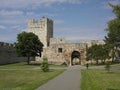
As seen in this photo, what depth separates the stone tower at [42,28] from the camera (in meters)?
81.5

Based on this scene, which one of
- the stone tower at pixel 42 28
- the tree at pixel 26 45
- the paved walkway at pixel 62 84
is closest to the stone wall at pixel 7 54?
the tree at pixel 26 45

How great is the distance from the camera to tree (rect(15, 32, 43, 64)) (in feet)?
178

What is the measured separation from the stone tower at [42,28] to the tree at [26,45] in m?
24.8

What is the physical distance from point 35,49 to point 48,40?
88.2 ft

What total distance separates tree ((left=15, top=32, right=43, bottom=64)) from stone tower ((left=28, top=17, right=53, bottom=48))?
24.8 m

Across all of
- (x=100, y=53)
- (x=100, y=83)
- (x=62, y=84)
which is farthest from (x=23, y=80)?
(x=100, y=53)

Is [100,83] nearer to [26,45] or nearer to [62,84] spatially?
[62,84]

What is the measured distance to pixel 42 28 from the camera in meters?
82.5

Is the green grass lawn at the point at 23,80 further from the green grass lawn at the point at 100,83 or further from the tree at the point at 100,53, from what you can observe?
the tree at the point at 100,53

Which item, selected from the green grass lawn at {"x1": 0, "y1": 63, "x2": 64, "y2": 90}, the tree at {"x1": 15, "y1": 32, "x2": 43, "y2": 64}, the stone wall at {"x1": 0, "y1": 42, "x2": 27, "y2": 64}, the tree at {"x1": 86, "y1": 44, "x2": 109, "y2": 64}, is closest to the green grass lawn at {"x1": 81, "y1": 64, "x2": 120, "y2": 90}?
the green grass lawn at {"x1": 0, "y1": 63, "x2": 64, "y2": 90}

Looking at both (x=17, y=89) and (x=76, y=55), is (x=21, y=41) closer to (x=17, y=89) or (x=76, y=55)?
(x=76, y=55)

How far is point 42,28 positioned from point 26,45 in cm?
2864

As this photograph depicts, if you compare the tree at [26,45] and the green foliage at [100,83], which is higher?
the tree at [26,45]

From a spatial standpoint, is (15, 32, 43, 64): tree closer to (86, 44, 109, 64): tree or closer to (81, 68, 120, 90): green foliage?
Result: (86, 44, 109, 64): tree
